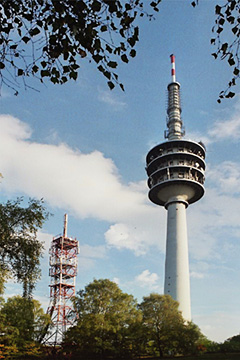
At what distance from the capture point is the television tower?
5916 centimetres

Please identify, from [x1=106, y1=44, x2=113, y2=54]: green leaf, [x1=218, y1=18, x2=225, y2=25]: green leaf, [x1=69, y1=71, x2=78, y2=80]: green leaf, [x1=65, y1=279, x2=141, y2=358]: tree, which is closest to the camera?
[x1=106, y1=44, x2=113, y2=54]: green leaf

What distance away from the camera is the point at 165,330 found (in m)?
40.7

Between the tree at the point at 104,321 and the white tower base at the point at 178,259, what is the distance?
16.2 meters

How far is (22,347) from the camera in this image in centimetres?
3612

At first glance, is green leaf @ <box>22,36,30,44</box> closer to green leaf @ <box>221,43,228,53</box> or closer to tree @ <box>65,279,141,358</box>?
green leaf @ <box>221,43,228,53</box>

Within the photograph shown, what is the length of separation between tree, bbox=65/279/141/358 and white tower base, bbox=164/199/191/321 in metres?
16.2

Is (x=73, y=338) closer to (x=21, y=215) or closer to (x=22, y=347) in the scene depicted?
(x=22, y=347)

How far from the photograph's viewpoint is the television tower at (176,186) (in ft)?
194

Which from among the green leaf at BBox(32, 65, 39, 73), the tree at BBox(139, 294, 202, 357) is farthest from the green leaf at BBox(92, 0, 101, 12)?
the tree at BBox(139, 294, 202, 357)

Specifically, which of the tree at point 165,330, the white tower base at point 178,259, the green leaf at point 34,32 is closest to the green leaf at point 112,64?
the green leaf at point 34,32

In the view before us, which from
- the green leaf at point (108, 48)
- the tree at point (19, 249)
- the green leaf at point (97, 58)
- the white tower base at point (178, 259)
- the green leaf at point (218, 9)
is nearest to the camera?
the green leaf at point (97, 58)

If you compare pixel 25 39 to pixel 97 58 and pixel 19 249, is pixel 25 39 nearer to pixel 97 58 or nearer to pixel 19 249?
pixel 97 58

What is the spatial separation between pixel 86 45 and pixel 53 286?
63.9 metres

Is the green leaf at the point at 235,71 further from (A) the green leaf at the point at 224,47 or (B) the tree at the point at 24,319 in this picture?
(B) the tree at the point at 24,319
